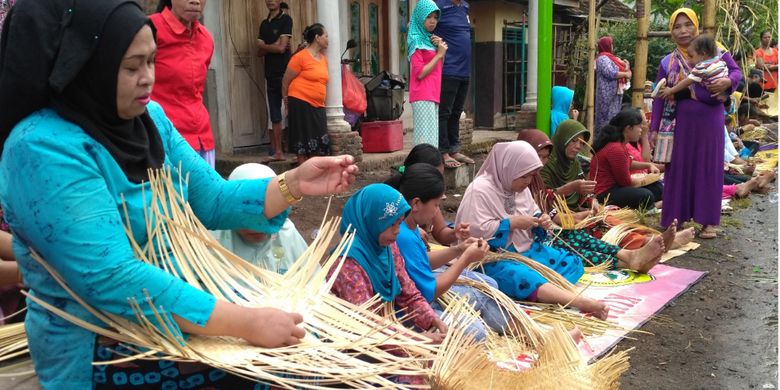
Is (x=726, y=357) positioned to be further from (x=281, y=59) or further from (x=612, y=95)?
(x=612, y=95)

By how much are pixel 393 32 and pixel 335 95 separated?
9.33 ft

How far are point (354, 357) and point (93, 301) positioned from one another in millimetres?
580

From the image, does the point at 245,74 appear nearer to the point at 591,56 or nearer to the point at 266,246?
the point at 591,56

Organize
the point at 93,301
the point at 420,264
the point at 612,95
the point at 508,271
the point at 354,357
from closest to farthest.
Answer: the point at 93,301 → the point at 354,357 → the point at 420,264 → the point at 508,271 → the point at 612,95

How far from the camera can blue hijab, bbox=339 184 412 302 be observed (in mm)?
2455

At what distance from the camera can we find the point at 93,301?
1.38 meters

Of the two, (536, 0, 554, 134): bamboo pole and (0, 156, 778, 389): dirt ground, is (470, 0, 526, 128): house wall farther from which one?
(0, 156, 778, 389): dirt ground

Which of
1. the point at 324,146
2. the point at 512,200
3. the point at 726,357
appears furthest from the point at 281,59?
the point at 726,357

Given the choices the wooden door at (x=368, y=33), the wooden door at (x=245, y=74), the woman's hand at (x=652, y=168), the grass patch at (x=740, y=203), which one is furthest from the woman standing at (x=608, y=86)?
the wooden door at (x=245, y=74)

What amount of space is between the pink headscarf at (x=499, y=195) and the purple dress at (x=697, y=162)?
1.97 metres

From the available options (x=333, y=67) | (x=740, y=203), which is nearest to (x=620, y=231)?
(x=740, y=203)

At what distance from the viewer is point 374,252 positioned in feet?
8.32

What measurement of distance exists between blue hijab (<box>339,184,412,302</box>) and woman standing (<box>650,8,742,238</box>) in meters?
3.43

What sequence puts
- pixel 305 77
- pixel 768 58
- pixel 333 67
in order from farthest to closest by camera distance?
pixel 768 58 → pixel 333 67 → pixel 305 77
